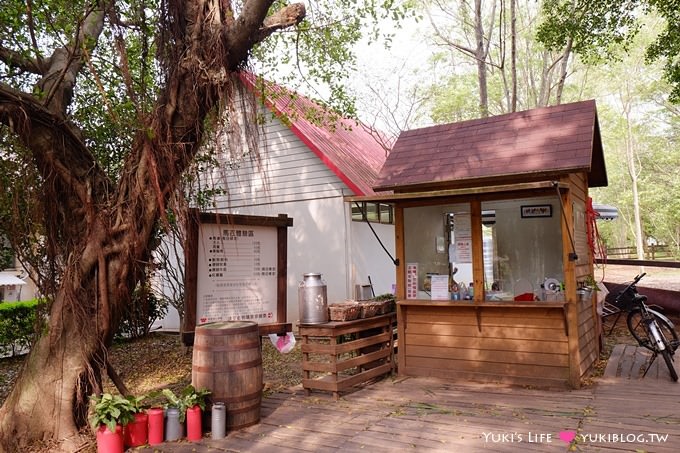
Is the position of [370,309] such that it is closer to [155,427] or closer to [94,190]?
[155,427]

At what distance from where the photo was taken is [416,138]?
23.7 ft

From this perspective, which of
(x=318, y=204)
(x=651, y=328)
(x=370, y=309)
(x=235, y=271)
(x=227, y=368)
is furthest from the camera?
(x=318, y=204)

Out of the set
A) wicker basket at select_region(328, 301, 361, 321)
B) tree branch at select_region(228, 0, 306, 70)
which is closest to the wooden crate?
wicker basket at select_region(328, 301, 361, 321)

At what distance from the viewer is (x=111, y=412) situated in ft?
12.9

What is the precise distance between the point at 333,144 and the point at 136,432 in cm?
825

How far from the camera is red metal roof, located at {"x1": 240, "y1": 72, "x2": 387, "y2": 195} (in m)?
9.59

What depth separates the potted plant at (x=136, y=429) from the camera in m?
4.13

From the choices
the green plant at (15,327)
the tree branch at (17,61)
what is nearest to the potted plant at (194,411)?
the tree branch at (17,61)

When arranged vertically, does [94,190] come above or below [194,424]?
above

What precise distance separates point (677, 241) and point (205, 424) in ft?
129

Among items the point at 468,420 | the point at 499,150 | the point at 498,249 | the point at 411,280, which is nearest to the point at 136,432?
the point at 468,420

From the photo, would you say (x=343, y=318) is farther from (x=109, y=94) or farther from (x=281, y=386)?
(x=109, y=94)

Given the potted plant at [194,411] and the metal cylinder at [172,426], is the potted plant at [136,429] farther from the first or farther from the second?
the potted plant at [194,411]

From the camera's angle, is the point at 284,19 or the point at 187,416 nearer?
the point at 187,416
